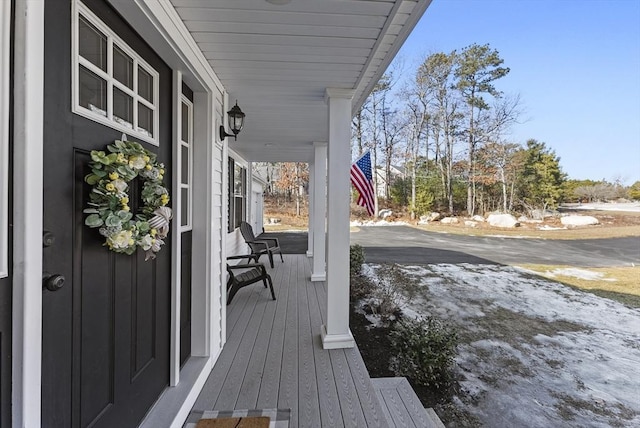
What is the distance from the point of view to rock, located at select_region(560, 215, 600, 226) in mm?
17203

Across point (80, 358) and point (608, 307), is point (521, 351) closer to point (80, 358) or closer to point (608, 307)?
point (608, 307)

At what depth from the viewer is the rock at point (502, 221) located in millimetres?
16547

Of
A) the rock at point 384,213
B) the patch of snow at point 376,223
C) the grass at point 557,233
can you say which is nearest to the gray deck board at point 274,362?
the grass at point 557,233

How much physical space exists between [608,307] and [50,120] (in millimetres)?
7439

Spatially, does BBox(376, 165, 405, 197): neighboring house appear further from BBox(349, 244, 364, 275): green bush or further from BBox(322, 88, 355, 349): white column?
BBox(322, 88, 355, 349): white column

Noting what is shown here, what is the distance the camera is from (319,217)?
496 centimetres

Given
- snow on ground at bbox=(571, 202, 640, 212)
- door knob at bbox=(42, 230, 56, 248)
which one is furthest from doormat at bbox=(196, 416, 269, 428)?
snow on ground at bbox=(571, 202, 640, 212)

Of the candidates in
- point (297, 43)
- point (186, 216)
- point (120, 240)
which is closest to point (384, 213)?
point (186, 216)

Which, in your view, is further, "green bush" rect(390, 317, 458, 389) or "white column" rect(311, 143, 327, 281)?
"white column" rect(311, 143, 327, 281)

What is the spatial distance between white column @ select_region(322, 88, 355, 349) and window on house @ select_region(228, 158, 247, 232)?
12.4ft

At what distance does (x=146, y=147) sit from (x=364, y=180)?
278cm

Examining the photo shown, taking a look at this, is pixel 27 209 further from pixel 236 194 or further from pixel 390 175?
pixel 390 175

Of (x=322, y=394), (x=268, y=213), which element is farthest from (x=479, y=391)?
(x=268, y=213)

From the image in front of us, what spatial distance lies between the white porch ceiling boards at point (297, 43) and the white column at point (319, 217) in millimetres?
1916
